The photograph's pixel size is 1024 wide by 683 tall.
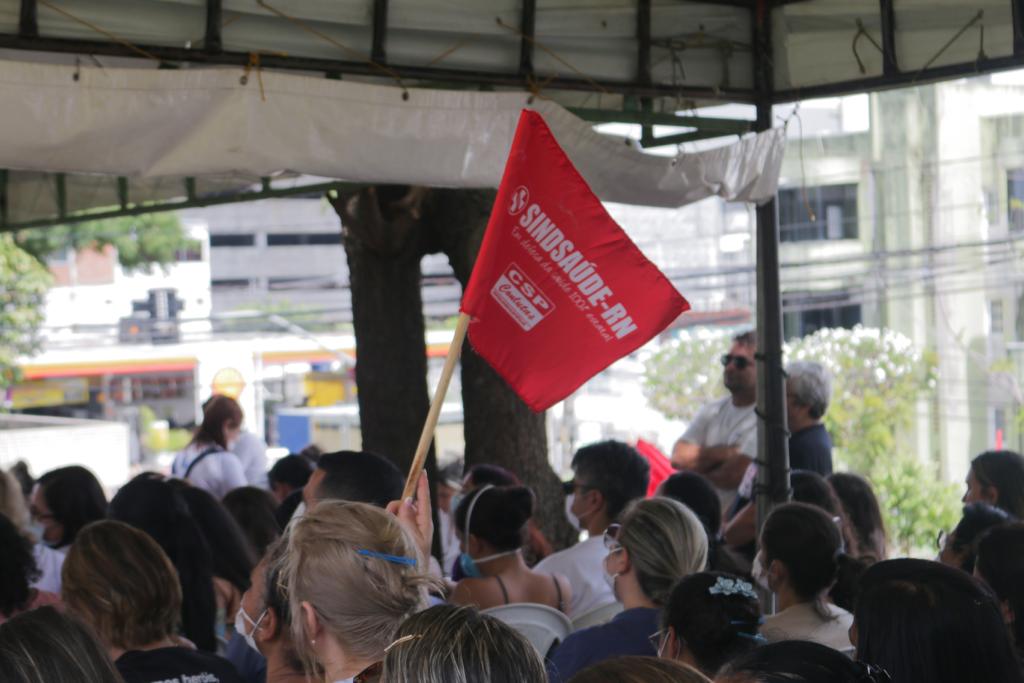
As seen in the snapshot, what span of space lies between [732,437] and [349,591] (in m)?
4.67

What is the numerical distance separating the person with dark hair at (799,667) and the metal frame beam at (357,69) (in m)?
2.89

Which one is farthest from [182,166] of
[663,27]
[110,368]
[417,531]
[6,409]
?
[110,368]

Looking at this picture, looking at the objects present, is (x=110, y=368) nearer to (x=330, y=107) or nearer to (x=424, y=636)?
(x=330, y=107)

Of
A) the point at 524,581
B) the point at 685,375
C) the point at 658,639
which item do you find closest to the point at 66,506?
the point at 524,581

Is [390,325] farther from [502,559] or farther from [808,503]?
[808,503]

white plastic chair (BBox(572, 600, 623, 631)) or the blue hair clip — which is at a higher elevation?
the blue hair clip

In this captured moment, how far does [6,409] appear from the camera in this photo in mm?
26516

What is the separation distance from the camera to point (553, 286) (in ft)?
12.5

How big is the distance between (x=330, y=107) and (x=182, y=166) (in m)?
0.54

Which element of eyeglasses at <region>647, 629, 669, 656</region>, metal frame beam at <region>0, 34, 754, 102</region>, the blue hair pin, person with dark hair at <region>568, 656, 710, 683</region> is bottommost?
eyeglasses at <region>647, 629, 669, 656</region>

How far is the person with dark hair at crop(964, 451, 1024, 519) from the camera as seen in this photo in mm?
5242

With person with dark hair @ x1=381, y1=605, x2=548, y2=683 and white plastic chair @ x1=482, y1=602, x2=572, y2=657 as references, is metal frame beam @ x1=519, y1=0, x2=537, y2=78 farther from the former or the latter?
person with dark hair @ x1=381, y1=605, x2=548, y2=683

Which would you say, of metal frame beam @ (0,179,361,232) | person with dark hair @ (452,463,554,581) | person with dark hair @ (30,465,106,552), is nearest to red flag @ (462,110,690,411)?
person with dark hair @ (452,463,554,581)

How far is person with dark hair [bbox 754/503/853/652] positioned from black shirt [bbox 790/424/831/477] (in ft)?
7.03
